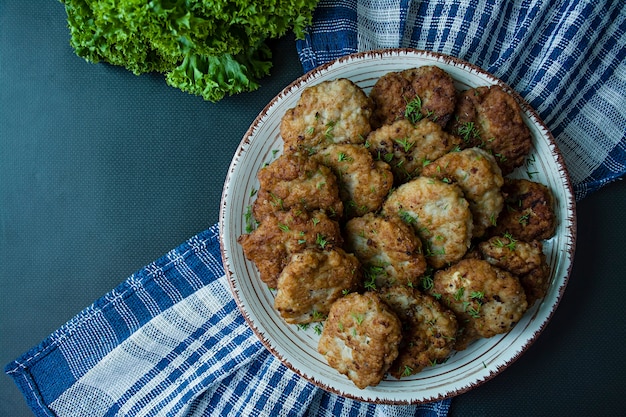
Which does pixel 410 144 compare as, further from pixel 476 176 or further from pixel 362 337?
pixel 362 337

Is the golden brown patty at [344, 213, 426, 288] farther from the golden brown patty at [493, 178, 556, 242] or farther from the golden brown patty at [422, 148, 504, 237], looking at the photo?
the golden brown patty at [493, 178, 556, 242]

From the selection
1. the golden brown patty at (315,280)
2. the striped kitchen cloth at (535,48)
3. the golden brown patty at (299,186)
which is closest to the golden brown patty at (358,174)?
the golden brown patty at (299,186)

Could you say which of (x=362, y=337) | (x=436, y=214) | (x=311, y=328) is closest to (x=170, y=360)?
(x=311, y=328)

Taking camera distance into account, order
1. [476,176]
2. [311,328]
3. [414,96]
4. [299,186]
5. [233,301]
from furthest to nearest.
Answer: [233,301], [311,328], [414,96], [299,186], [476,176]

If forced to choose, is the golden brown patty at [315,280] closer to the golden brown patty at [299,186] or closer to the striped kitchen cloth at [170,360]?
the golden brown patty at [299,186]

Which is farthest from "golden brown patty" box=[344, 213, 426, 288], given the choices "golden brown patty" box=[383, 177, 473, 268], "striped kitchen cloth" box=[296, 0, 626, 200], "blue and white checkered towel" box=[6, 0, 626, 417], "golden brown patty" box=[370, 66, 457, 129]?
"striped kitchen cloth" box=[296, 0, 626, 200]

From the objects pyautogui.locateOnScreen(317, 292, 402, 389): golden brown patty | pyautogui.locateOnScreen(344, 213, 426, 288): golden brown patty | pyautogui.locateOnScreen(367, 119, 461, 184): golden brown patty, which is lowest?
pyautogui.locateOnScreen(317, 292, 402, 389): golden brown patty
